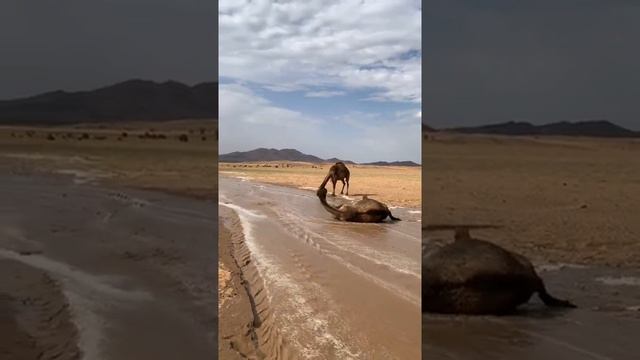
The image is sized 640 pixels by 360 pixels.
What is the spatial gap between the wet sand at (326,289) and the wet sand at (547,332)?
473mm

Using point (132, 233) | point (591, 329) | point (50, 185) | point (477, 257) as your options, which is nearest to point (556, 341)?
point (591, 329)

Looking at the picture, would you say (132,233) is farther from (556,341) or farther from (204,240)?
(556,341)

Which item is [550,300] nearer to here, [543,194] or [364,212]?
[543,194]

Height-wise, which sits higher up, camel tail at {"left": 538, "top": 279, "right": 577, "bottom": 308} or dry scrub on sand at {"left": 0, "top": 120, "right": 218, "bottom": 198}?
dry scrub on sand at {"left": 0, "top": 120, "right": 218, "bottom": 198}

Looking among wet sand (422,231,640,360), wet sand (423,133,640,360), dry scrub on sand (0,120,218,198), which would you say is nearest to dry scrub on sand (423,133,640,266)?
wet sand (423,133,640,360)

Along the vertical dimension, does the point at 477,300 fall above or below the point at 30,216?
below

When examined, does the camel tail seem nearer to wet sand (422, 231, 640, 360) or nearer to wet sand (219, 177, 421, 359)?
wet sand (422, 231, 640, 360)

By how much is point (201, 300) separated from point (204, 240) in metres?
0.60

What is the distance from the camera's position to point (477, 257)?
4.59 meters

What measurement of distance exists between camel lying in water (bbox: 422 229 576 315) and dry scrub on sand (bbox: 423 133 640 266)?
0.72 feet

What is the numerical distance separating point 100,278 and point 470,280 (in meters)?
3.15

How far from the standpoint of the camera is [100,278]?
4.87 m

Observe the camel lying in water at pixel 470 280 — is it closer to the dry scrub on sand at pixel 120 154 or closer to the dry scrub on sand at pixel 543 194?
the dry scrub on sand at pixel 543 194

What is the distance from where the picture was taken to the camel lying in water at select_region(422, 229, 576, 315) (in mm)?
4551
